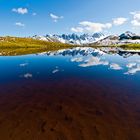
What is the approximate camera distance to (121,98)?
25312mm

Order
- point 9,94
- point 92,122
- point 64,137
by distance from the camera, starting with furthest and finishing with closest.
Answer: point 9,94 < point 92,122 < point 64,137

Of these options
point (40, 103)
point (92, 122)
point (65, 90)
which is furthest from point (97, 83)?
point (92, 122)

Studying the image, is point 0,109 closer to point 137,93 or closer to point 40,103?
point 40,103

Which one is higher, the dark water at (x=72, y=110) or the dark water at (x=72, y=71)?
the dark water at (x=72, y=110)

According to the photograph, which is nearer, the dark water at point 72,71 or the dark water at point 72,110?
the dark water at point 72,110

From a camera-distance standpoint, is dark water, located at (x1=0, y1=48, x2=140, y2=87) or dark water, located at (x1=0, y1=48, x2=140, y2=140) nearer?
dark water, located at (x1=0, y1=48, x2=140, y2=140)

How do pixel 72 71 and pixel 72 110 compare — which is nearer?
pixel 72 110

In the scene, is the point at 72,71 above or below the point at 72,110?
below

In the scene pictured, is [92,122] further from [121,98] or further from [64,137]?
[121,98]

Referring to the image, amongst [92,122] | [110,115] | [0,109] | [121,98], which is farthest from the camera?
[121,98]

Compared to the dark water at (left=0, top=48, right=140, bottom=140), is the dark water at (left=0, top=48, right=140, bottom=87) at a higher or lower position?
lower

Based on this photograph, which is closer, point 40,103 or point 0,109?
point 0,109

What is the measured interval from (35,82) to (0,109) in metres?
14.2

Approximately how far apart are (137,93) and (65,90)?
954cm
